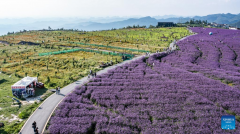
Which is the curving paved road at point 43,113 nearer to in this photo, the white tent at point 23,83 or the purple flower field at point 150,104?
the purple flower field at point 150,104

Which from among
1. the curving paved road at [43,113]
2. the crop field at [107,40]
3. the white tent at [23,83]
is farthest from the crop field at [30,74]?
the crop field at [107,40]

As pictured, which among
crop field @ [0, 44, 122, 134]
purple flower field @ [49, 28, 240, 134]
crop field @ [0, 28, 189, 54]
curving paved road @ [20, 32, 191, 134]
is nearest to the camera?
purple flower field @ [49, 28, 240, 134]

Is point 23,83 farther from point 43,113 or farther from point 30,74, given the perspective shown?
point 30,74

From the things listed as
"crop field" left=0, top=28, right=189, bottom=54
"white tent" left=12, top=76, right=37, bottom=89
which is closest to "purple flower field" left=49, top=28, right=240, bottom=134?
"white tent" left=12, top=76, right=37, bottom=89

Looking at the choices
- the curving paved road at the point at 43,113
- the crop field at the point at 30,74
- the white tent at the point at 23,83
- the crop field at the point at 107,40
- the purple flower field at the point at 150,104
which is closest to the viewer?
the purple flower field at the point at 150,104

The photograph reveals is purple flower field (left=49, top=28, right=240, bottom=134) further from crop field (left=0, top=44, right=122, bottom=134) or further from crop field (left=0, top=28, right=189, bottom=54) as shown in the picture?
crop field (left=0, top=28, right=189, bottom=54)

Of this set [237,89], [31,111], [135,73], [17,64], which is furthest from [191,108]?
[17,64]

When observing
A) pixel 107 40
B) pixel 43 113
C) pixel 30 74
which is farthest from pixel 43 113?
pixel 107 40

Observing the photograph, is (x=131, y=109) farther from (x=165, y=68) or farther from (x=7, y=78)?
(x=7, y=78)
